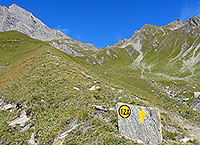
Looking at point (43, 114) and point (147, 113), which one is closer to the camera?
point (147, 113)

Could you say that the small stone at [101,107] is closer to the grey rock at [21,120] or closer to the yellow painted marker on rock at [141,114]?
the yellow painted marker on rock at [141,114]

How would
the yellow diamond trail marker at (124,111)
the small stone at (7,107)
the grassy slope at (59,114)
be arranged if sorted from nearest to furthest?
the yellow diamond trail marker at (124,111) → the grassy slope at (59,114) → the small stone at (7,107)

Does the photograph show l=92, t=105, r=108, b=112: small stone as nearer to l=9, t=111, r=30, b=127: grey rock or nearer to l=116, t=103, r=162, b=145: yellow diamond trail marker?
l=116, t=103, r=162, b=145: yellow diamond trail marker

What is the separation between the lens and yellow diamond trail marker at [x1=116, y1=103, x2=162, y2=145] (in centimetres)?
732

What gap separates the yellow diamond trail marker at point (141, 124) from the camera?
7.32m

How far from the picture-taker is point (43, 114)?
11.9 meters

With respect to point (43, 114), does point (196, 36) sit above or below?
above

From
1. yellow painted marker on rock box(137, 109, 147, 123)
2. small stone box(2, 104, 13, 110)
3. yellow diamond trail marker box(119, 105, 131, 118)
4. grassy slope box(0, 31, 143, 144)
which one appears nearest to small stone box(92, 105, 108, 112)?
grassy slope box(0, 31, 143, 144)

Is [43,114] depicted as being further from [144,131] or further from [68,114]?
[144,131]

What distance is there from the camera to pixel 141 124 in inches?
297

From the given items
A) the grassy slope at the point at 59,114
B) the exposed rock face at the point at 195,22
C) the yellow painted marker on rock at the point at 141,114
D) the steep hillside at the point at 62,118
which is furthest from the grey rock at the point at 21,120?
the exposed rock face at the point at 195,22

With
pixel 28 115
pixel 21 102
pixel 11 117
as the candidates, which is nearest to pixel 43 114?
pixel 28 115

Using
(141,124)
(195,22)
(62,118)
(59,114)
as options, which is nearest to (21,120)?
(59,114)

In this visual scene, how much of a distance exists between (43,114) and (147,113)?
10454mm
